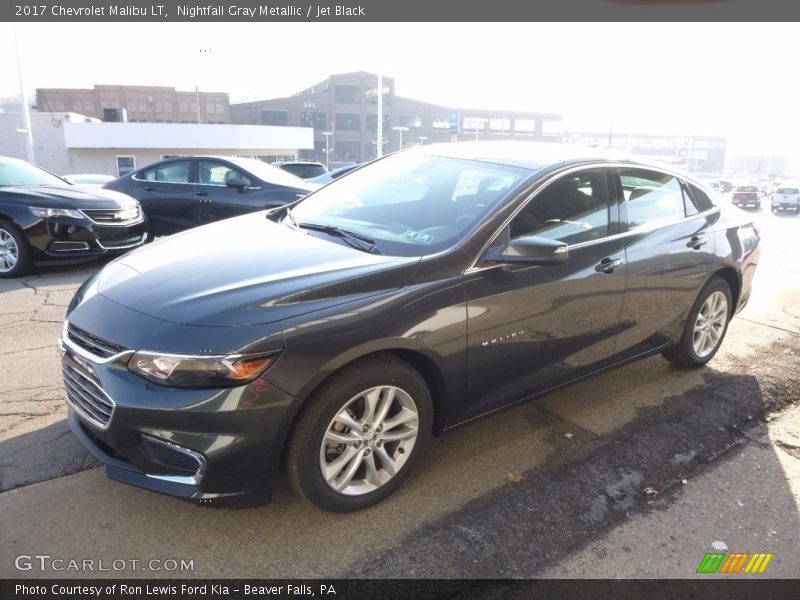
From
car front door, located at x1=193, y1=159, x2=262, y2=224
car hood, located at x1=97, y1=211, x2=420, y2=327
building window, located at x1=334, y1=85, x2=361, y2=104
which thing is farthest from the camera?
building window, located at x1=334, y1=85, x2=361, y2=104

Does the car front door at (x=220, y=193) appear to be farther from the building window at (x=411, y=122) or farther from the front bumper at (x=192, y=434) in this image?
the building window at (x=411, y=122)

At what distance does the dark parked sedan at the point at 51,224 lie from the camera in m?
6.68

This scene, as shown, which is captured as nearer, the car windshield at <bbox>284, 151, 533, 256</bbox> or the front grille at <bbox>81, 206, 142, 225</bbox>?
the car windshield at <bbox>284, 151, 533, 256</bbox>

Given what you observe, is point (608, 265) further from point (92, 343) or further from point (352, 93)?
point (352, 93)

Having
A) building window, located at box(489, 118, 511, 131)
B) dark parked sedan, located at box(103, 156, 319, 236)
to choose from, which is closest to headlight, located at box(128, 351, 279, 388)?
dark parked sedan, located at box(103, 156, 319, 236)

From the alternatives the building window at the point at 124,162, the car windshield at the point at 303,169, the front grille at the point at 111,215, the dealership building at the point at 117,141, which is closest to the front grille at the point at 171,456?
the front grille at the point at 111,215

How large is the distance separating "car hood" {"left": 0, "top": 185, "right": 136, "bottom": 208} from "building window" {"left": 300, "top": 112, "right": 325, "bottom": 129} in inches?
2916

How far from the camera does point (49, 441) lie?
127 inches

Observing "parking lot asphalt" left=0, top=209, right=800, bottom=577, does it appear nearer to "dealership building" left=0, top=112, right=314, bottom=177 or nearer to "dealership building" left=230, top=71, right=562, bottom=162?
"dealership building" left=0, top=112, right=314, bottom=177

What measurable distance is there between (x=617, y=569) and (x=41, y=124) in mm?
50119

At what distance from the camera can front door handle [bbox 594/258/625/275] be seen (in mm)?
3441

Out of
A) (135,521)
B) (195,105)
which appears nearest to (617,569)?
(135,521)

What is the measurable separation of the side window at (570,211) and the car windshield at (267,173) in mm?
6132

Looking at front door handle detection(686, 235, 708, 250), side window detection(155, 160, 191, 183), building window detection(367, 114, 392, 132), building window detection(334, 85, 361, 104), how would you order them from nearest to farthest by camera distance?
front door handle detection(686, 235, 708, 250), side window detection(155, 160, 191, 183), building window detection(334, 85, 361, 104), building window detection(367, 114, 392, 132)
